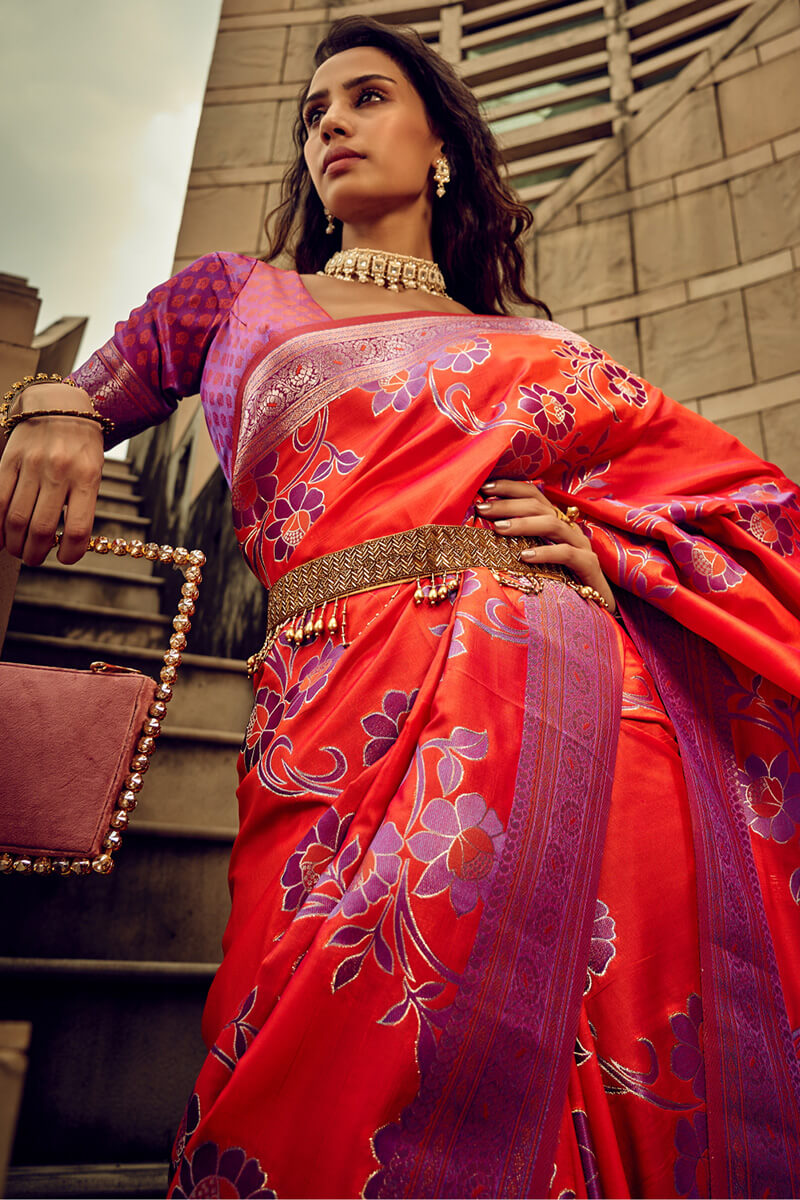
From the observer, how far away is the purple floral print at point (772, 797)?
2.79 ft

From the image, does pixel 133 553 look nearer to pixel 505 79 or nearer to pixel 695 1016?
pixel 695 1016

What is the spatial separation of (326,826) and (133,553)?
0.36 meters

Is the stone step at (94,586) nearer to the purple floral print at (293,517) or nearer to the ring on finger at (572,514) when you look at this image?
the purple floral print at (293,517)

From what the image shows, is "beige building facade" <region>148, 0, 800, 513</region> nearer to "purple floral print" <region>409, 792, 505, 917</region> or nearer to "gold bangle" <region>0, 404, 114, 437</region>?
"gold bangle" <region>0, 404, 114, 437</region>

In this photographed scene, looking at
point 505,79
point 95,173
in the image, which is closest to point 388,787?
point 95,173

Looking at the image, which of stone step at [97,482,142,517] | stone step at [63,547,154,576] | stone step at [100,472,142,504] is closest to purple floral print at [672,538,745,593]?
stone step at [63,547,154,576]

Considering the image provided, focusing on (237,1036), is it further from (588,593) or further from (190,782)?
(190,782)

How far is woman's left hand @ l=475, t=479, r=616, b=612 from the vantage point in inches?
36.4

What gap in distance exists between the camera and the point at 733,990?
27.9 inches

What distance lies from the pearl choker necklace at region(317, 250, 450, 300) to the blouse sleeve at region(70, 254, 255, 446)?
19 centimetres

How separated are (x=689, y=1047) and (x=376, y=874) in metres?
0.30

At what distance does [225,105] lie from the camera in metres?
3.48

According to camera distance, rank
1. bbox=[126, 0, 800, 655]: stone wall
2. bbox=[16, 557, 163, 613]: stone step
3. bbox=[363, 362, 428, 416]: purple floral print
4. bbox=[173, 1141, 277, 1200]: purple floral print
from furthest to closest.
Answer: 1. bbox=[126, 0, 800, 655]: stone wall
2. bbox=[16, 557, 163, 613]: stone step
3. bbox=[363, 362, 428, 416]: purple floral print
4. bbox=[173, 1141, 277, 1200]: purple floral print

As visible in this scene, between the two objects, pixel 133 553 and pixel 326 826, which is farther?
pixel 133 553
